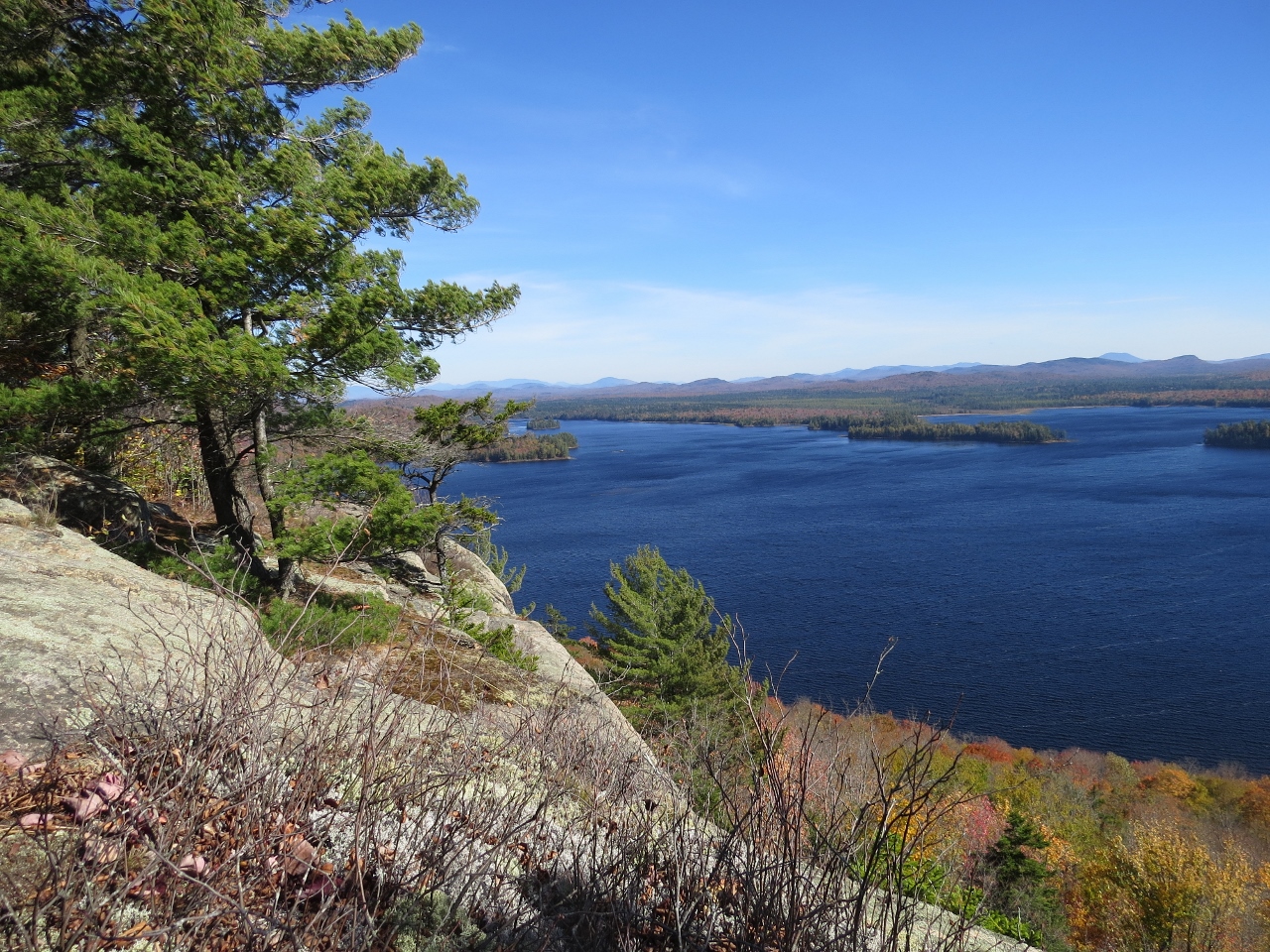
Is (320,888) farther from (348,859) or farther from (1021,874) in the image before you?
(1021,874)

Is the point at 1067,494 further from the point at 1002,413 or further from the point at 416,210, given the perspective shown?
the point at 1002,413

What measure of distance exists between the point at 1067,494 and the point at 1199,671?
35.7m

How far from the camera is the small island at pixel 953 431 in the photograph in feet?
349

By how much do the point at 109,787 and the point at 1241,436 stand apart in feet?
394

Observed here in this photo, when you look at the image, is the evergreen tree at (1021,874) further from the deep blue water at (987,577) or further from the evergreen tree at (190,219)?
the evergreen tree at (190,219)

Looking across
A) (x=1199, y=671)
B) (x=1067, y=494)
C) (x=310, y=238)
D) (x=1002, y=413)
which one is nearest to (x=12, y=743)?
(x=310, y=238)

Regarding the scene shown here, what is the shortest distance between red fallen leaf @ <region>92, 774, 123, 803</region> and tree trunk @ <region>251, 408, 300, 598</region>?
5.77 metres

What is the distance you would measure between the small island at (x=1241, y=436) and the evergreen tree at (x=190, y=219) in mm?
113888

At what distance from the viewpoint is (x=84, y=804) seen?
2.07m

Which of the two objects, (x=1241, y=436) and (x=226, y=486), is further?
(x=1241, y=436)

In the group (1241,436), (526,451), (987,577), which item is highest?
(1241,436)

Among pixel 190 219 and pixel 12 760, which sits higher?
pixel 190 219

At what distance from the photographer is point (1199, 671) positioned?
28891 mm

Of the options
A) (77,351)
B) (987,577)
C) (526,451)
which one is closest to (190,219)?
(77,351)
